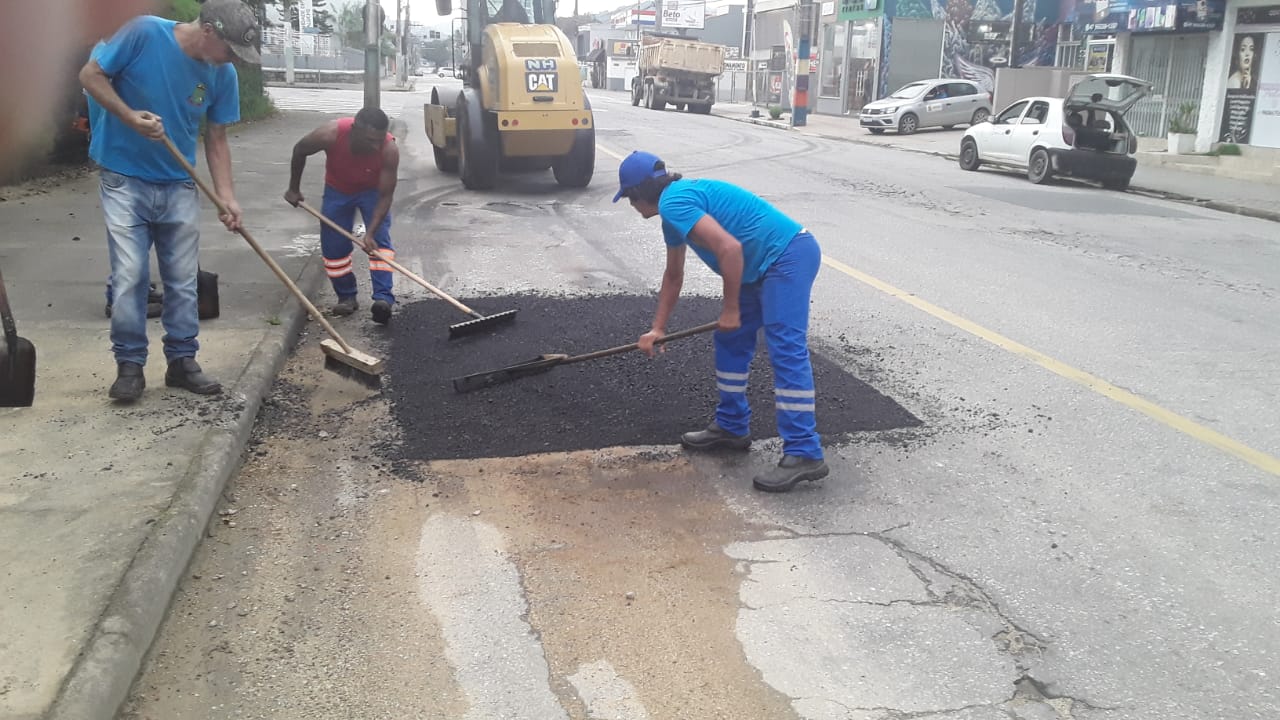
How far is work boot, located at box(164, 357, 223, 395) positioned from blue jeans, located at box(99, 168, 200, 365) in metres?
0.04

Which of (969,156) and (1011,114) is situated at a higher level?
(1011,114)

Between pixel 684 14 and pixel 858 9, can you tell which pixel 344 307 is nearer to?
pixel 858 9

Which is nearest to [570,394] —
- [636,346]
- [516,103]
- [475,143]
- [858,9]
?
[636,346]

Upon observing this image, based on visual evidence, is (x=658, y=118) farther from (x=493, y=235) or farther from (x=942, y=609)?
(x=942, y=609)

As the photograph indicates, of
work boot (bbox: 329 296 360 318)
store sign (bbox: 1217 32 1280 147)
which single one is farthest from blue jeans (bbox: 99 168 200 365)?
store sign (bbox: 1217 32 1280 147)

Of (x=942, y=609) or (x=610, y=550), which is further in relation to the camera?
(x=610, y=550)

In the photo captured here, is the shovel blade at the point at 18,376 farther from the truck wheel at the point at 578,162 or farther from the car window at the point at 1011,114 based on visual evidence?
the car window at the point at 1011,114

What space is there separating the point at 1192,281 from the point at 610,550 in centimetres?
702

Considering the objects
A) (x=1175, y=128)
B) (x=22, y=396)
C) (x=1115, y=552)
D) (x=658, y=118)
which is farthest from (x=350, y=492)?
(x=658, y=118)

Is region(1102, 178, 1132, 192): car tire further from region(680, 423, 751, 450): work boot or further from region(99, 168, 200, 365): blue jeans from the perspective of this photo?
region(99, 168, 200, 365): blue jeans

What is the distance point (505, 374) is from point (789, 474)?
71.6 inches

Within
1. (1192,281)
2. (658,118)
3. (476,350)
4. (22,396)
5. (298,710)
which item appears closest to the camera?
(22,396)

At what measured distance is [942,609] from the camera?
3498 millimetres

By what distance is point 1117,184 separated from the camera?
647 inches
